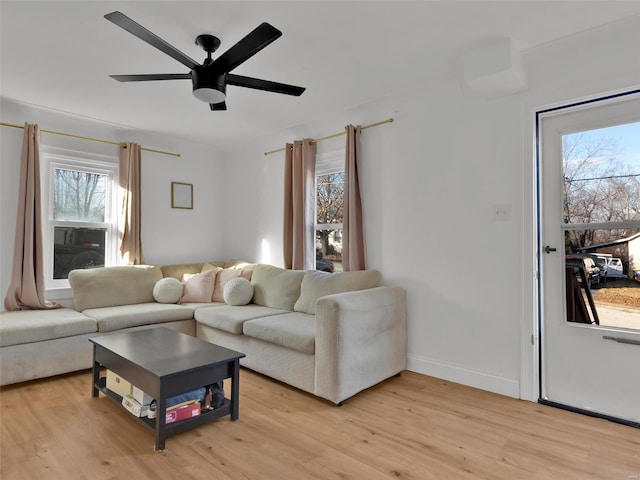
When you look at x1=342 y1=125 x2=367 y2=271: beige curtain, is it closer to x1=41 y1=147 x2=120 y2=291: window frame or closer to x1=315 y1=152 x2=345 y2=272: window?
x1=315 y1=152 x2=345 y2=272: window

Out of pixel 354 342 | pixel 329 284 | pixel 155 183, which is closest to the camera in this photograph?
pixel 354 342

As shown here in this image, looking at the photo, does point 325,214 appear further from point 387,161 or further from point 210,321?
point 210,321

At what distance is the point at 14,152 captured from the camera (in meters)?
3.57

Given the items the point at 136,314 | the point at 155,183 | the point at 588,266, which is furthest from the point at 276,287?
the point at 588,266

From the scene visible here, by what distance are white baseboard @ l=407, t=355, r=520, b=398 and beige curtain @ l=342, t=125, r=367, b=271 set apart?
37.1 inches

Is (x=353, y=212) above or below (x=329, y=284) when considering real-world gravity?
above

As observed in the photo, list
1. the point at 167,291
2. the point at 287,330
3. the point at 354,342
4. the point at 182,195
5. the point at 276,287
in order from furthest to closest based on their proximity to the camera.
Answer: the point at 182,195
the point at 167,291
the point at 276,287
the point at 287,330
the point at 354,342

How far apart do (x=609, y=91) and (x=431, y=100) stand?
1.19 metres

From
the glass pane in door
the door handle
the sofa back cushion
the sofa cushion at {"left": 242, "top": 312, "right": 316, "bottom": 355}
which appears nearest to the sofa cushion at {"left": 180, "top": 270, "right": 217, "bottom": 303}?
the sofa back cushion

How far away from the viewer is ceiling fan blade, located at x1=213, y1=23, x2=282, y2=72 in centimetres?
184

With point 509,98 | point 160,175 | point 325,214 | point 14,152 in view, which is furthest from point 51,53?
point 509,98

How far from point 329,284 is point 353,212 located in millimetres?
700

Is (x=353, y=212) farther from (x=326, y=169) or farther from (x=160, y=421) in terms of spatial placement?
(x=160, y=421)

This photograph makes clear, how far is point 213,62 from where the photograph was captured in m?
2.23
